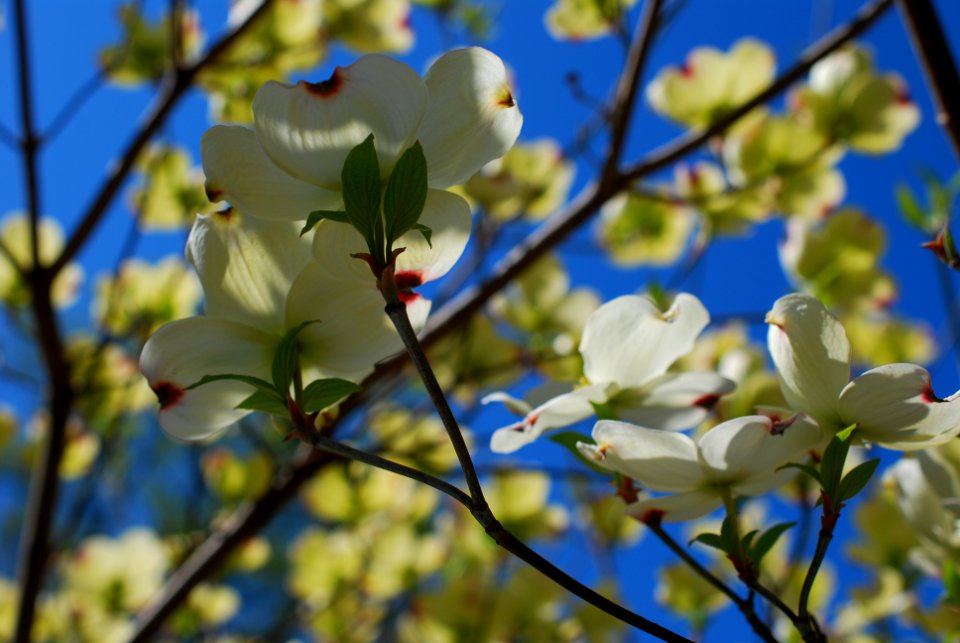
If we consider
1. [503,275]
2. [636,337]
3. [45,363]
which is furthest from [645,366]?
[45,363]

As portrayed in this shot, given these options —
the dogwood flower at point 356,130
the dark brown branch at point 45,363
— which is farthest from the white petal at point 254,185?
the dark brown branch at point 45,363

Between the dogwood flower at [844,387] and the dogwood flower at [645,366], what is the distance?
0.04 metres

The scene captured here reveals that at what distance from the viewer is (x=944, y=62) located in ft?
1.35

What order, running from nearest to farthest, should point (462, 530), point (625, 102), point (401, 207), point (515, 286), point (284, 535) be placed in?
point (401, 207)
point (625, 102)
point (515, 286)
point (462, 530)
point (284, 535)

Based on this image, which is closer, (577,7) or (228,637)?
(577,7)

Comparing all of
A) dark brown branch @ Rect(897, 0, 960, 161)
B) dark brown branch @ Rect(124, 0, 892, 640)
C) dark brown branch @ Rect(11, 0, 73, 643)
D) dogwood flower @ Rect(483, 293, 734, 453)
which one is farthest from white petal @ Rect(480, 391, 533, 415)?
dark brown branch @ Rect(11, 0, 73, 643)

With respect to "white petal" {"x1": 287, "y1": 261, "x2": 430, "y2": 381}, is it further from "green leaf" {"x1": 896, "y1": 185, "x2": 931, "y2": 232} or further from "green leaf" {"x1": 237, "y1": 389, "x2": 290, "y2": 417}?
"green leaf" {"x1": 896, "y1": 185, "x2": 931, "y2": 232}

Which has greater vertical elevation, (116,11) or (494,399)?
(116,11)

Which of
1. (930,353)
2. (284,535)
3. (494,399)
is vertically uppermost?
(284,535)

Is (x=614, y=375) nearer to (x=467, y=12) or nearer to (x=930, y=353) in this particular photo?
(x=930, y=353)

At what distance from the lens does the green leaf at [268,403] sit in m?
0.22

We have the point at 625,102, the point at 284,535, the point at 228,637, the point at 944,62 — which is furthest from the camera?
the point at 284,535

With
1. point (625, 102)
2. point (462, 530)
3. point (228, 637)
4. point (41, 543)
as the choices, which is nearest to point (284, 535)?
point (228, 637)

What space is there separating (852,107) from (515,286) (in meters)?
0.34
